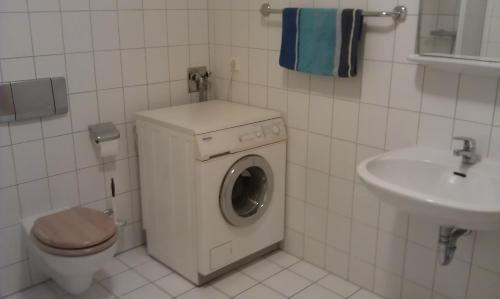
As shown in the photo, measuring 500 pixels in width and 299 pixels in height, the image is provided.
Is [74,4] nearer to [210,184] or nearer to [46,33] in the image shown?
[46,33]

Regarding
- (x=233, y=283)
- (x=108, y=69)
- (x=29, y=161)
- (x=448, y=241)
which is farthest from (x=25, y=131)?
(x=448, y=241)

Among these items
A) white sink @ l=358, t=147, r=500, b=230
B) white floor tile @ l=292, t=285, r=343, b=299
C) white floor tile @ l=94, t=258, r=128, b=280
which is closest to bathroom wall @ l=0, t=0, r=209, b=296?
white floor tile @ l=94, t=258, r=128, b=280

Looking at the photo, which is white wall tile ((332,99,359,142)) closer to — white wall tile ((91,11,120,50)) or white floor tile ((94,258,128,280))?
white wall tile ((91,11,120,50))

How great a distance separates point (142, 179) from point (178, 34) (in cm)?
88

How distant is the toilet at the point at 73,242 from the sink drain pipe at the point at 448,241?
141 cm

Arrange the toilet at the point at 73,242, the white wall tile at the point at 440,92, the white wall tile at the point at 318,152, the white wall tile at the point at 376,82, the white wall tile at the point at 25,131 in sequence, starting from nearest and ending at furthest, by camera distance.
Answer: the white wall tile at the point at 440,92, the toilet at the point at 73,242, the white wall tile at the point at 376,82, the white wall tile at the point at 25,131, the white wall tile at the point at 318,152

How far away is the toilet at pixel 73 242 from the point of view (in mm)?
2037

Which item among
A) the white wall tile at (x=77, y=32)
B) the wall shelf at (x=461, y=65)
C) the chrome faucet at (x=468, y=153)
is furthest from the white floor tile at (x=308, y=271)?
the white wall tile at (x=77, y=32)

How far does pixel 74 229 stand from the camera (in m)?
2.15

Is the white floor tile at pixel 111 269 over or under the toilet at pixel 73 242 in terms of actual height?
under

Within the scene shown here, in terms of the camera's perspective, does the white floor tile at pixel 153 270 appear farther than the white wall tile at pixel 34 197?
Yes

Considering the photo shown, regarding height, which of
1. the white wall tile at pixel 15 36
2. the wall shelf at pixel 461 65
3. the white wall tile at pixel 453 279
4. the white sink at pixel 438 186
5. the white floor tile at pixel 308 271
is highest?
the white wall tile at pixel 15 36

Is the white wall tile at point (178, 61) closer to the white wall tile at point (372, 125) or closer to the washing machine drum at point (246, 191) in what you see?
the washing machine drum at point (246, 191)

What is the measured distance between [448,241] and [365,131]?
643 millimetres
